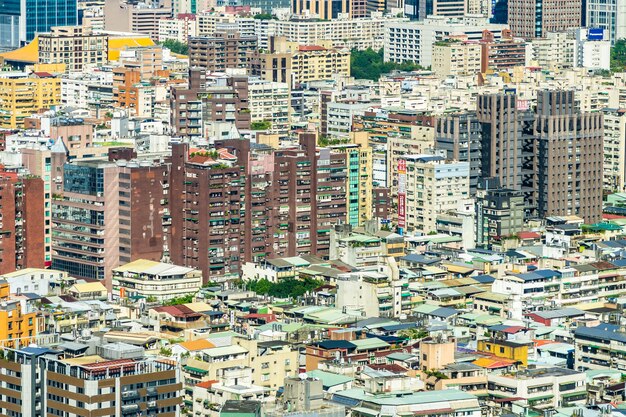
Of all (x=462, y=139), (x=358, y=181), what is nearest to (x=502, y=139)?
(x=462, y=139)

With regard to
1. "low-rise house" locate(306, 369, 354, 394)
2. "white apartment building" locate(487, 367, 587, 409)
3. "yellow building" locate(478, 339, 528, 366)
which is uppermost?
"yellow building" locate(478, 339, 528, 366)

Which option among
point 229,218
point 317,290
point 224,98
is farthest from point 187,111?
point 317,290

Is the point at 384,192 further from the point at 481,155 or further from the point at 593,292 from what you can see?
the point at 593,292

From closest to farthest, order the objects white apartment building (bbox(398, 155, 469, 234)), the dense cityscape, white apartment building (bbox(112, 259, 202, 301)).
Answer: the dense cityscape
white apartment building (bbox(112, 259, 202, 301))
white apartment building (bbox(398, 155, 469, 234))

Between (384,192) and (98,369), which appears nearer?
(98,369)

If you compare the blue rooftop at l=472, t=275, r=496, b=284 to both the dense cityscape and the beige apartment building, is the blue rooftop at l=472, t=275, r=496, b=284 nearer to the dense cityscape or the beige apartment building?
the dense cityscape

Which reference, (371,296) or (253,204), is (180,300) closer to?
(371,296)

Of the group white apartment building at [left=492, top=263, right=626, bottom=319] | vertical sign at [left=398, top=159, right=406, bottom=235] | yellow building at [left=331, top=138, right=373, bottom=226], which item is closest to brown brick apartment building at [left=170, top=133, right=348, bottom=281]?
yellow building at [left=331, top=138, right=373, bottom=226]
